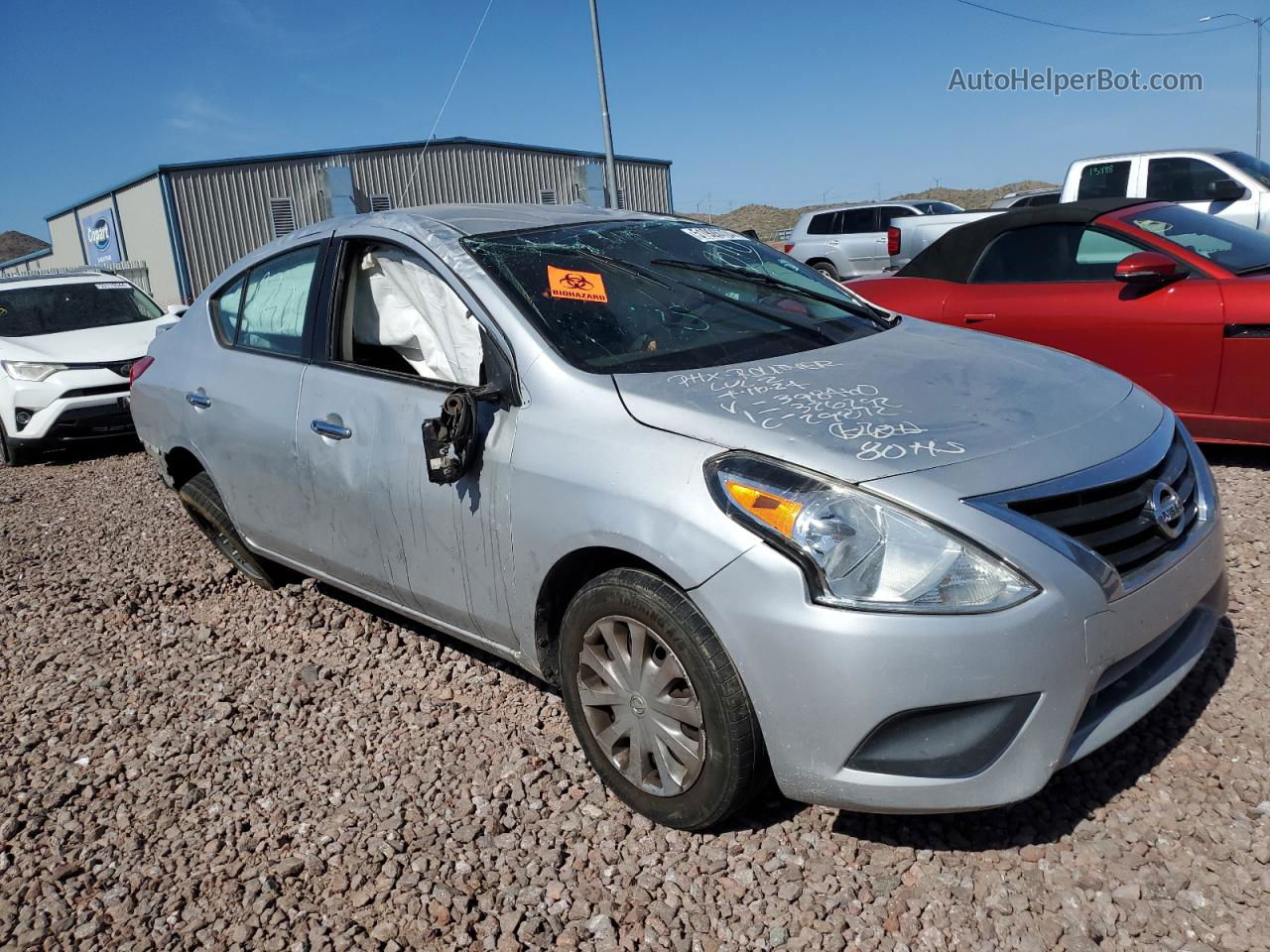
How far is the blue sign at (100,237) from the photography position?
33.0 meters

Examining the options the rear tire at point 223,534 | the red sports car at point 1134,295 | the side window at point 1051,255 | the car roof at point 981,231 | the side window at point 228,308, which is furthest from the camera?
the car roof at point 981,231

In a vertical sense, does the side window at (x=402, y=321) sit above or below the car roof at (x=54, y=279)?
below

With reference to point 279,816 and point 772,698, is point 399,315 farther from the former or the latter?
point 772,698

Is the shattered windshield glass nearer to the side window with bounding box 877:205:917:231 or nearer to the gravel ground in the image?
the gravel ground

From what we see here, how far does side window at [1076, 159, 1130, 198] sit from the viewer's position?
11.4 meters

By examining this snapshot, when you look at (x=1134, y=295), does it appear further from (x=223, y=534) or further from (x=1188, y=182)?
(x=1188, y=182)

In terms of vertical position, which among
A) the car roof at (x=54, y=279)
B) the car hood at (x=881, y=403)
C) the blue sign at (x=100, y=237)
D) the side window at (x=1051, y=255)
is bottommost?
the car hood at (x=881, y=403)

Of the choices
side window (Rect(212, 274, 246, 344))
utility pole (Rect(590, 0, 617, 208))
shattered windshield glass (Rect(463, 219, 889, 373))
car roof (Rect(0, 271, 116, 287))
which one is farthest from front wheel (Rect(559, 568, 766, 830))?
utility pole (Rect(590, 0, 617, 208))

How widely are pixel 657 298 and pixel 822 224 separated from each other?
16079 mm

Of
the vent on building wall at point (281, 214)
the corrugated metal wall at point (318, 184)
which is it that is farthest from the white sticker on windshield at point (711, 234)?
the vent on building wall at point (281, 214)

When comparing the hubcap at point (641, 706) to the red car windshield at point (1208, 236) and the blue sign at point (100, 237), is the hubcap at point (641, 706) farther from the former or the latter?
the blue sign at point (100, 237)

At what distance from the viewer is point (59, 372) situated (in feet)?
28.9

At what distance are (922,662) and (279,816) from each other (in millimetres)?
1938

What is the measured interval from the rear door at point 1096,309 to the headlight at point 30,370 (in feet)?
24.1
